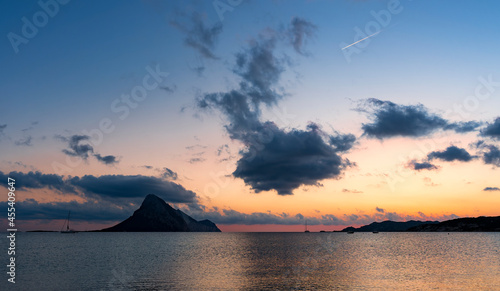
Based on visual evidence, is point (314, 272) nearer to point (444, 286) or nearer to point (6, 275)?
point (444, 286)

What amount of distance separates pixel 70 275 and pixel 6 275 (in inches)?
531

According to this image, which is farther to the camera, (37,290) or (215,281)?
(215,281)

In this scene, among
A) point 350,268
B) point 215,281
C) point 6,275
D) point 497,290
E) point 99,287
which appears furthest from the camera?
point 350,268

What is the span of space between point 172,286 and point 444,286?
48.9 metres

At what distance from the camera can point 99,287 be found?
61.2 m

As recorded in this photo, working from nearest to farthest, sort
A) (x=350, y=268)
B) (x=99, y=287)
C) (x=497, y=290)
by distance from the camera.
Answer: (x=497, y=290) < (x=99, y=287) < (x=350, y=268)

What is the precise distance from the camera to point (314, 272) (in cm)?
7850

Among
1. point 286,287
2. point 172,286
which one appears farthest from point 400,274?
point 172,286

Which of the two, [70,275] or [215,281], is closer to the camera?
[215,281]

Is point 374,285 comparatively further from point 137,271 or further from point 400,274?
point 137,271

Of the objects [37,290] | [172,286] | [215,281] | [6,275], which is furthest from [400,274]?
[6,275]

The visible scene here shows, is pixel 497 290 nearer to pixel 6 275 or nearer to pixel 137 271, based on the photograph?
pixel 137 271

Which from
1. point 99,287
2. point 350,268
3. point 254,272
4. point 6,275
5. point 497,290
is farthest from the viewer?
→ point 350,268

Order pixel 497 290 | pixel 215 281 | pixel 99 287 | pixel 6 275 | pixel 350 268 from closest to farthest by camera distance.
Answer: pixel 497 290 → pixel 99 287 → pixel 215 281 → pixel 6 275 → pixel 350 268
